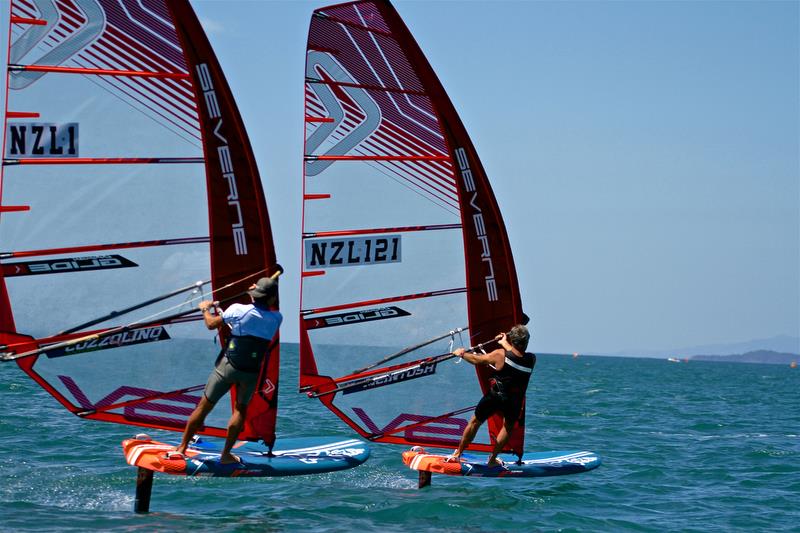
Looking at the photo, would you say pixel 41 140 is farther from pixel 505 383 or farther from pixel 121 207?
pixel 505 383

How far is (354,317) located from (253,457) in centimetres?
167

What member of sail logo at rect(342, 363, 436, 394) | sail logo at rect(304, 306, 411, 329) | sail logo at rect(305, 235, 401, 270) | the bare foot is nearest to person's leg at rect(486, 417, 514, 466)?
sail logo at rect(342, 363, 436, 394)

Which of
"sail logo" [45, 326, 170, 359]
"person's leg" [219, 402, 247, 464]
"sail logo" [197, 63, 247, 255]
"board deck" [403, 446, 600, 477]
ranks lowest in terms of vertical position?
"board deck" [403, 446, 600, 477]

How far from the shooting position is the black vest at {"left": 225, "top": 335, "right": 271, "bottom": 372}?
838 centimetres

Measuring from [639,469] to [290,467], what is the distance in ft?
18.5

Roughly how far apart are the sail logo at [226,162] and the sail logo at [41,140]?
45.4 inches

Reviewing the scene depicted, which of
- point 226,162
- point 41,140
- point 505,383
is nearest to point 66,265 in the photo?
point 41,140

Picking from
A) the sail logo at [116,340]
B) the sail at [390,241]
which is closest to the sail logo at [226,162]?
the sail at [390,241]

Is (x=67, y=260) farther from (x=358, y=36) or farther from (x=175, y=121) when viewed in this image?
(x=358, y=36)

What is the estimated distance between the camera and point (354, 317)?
10.1m

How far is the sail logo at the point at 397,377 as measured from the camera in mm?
10344

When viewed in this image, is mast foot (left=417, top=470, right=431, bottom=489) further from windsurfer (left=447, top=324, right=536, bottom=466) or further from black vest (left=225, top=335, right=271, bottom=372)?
black vest (left=225, top=335, right=271, bottom=372)

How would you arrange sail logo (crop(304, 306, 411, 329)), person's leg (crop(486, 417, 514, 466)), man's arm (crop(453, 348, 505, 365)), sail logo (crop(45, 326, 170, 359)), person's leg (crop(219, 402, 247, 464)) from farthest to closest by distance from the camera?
sail logo (crop(304, 306, 411, 329)), person's leg (crop(486, 417, 514, 466)), man's arm (crop(453, 348, 505, 365)), sail logo (crop(45, 326, 170, 359)), person's leg (crop(219, 402, 247, 464))

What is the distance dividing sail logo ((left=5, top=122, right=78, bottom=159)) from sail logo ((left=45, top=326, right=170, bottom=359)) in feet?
5.22
